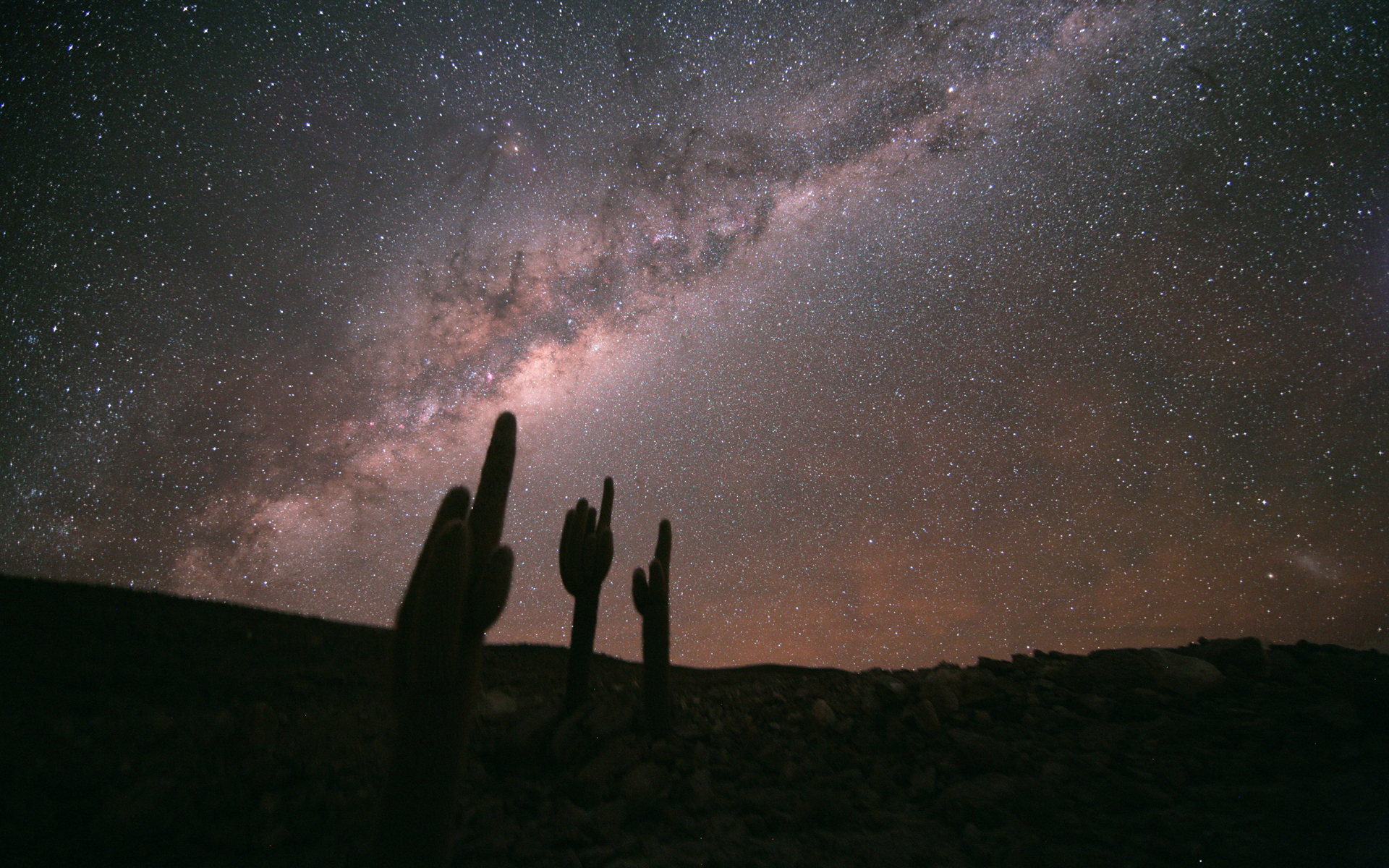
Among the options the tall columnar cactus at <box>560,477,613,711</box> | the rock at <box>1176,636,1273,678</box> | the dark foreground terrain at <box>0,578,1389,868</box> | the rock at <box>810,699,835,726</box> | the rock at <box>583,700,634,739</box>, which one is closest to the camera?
the dark foreground terrain at <box>0,578,1389,868</box>

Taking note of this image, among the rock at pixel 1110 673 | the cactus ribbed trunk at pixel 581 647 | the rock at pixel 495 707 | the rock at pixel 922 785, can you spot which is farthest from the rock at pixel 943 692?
the rock at pixel 495 707

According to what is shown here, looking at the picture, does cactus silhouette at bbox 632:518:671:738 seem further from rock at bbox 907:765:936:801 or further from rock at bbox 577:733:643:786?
rock at bbox 907:765:936:801

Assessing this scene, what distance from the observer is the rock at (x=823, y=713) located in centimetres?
697

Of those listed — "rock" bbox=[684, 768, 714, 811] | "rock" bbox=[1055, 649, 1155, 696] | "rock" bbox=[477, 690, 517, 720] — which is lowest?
"rock" bbox=[477, 690, 517, 720]

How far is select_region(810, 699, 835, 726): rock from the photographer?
22.9 feet

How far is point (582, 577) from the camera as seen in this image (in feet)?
25.2

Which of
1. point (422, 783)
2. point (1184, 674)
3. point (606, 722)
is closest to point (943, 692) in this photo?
point (1184, 674)

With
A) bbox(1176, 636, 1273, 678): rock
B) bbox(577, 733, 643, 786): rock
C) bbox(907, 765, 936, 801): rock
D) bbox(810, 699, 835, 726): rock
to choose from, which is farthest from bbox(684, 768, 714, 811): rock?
bbox(1176, 636, 1273, 678): rock

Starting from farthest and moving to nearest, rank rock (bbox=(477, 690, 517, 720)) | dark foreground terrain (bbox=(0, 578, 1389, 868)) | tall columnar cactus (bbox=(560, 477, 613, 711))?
rock (bbox=(477, 690, 517, 720)) < tall columnar cactus (bbox=(560, 477, 613, 711)) < dark foreground terrain (bbox=(0, 578, 1389, 868))

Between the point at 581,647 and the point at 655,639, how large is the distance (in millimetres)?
1076

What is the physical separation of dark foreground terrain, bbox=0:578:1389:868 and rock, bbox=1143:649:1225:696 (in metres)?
0.03

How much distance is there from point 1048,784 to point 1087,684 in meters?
3.07

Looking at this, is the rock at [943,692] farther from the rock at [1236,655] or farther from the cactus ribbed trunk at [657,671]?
the cactus ribbed trunk at [657,671]

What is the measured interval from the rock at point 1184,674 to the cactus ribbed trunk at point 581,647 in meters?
7.39
